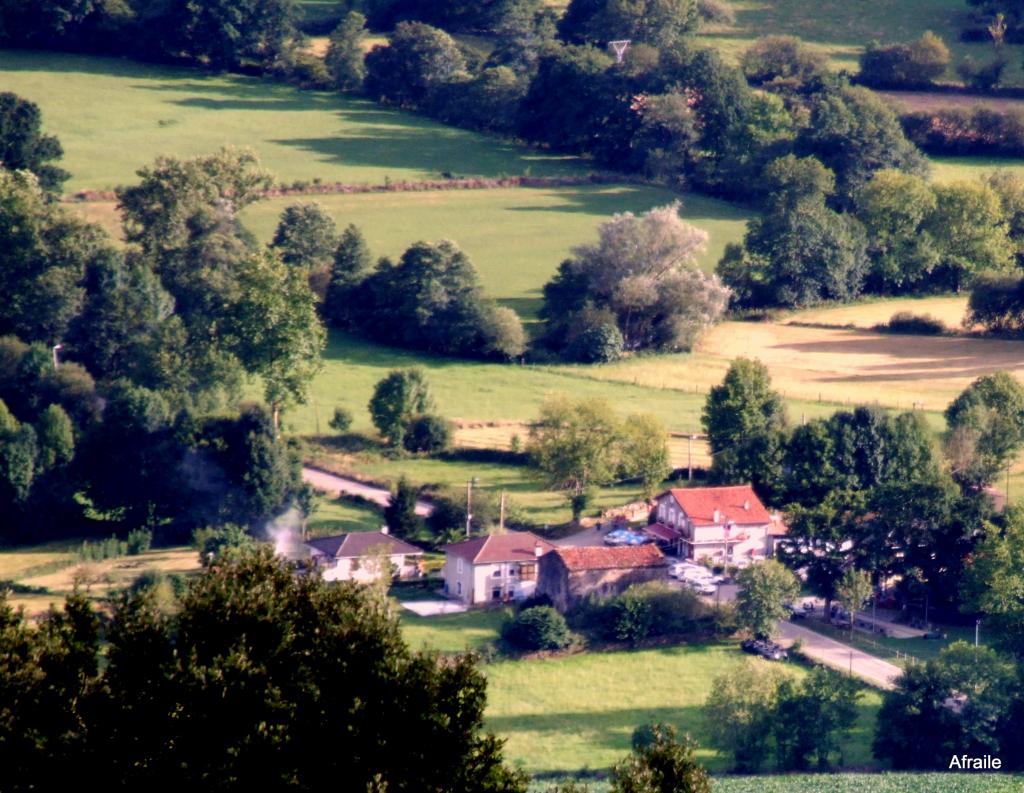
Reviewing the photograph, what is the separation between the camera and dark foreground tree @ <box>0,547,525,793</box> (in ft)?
70.9

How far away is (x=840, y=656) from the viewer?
44.1m

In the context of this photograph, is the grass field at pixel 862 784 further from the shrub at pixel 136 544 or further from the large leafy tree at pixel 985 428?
the shrub at pixel 136 544

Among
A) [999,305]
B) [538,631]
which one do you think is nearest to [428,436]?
[538,631]

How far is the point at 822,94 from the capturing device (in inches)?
3649

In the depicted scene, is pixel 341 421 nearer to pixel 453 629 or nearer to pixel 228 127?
pixel 453 629

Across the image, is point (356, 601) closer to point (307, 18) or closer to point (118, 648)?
point (118, 648)

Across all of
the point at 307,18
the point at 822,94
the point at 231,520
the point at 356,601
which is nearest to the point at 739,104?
the point at 822,94

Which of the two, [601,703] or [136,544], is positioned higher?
[601,703]

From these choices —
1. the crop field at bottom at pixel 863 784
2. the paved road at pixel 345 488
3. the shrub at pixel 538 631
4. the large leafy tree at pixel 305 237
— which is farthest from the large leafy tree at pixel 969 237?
the crop field at bottom at pixel 863 784

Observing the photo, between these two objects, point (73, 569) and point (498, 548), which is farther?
point (73, 569)

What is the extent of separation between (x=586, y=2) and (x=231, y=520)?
6232 cm

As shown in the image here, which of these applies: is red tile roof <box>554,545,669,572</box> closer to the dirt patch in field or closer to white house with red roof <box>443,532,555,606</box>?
white house with red roof <box>443,532,555,606</box>

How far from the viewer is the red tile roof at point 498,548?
4725 centimetres

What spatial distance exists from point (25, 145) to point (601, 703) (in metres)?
47.5
